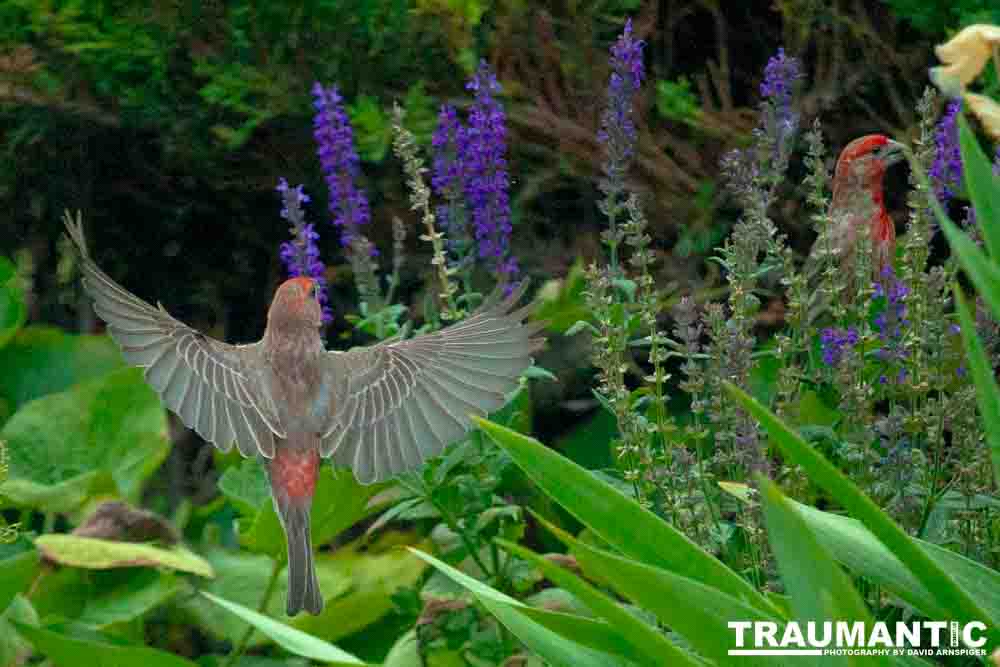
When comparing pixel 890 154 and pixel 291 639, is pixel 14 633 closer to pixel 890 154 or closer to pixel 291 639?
pixel 291 639

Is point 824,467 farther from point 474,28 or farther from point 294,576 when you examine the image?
point 474,28

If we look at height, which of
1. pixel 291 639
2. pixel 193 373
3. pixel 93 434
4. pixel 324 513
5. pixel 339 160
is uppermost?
pixel 339 160

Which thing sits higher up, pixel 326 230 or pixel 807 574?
pixel 326 230

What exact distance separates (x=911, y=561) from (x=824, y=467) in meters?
0.13

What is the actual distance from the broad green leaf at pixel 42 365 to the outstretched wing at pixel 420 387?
56.6 inches

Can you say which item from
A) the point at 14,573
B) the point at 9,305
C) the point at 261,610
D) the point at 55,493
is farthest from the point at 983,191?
the point at 9,305

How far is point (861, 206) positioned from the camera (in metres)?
2.69

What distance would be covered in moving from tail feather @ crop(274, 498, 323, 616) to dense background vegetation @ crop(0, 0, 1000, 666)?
7.0 inches

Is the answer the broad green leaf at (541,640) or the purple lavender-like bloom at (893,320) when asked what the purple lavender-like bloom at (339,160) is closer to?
the purple lavender-like bloom at (893,320)

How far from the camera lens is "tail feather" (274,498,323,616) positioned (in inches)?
99.6

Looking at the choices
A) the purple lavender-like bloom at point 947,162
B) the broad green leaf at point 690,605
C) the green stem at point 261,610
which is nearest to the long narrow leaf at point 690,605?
the broad green leaf at point 690,605

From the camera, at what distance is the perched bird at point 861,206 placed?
2.62 m

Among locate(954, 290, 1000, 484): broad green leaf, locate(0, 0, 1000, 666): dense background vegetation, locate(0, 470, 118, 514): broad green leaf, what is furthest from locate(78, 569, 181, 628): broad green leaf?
locate(954, 290, 1000, 484): broad green leaf

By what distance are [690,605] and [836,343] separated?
2.63ft
